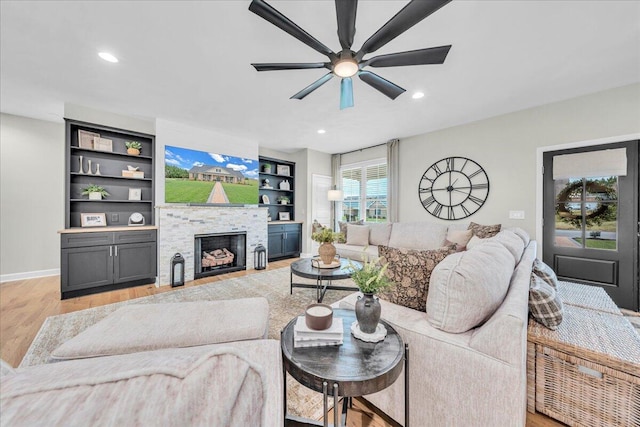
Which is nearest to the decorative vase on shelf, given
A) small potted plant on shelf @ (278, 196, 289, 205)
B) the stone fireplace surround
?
the stone fireplace surround

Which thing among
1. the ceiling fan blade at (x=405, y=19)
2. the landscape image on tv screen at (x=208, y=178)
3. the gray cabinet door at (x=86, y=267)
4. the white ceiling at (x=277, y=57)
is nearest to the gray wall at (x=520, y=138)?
the white ceiling at (x=277, y=57)

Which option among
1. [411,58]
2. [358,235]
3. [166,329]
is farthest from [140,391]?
[358,235]

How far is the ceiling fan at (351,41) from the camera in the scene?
1.43 m

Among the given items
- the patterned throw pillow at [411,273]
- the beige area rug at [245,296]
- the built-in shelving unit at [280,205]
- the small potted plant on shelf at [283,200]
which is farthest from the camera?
the small potted plant on shelf at [283,200]

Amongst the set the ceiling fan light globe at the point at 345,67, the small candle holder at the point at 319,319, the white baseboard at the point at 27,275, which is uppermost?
the ceiling fan light globe at the point at 345,67

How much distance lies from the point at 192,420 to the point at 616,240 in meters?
4.65

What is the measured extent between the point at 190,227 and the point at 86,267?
1383mm

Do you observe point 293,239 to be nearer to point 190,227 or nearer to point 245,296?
point 190,227

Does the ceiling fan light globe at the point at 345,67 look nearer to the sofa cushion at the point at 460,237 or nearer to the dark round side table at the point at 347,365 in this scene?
the dark round side table at the point at 347,365

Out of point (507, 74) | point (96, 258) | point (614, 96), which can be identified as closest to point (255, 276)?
point (96, 258)

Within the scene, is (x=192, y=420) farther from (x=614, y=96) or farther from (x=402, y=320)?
(x=614, y=96)

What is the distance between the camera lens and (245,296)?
3348mm

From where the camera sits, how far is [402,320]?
4.60 ft

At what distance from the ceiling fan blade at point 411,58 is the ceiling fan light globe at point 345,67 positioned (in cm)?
10
